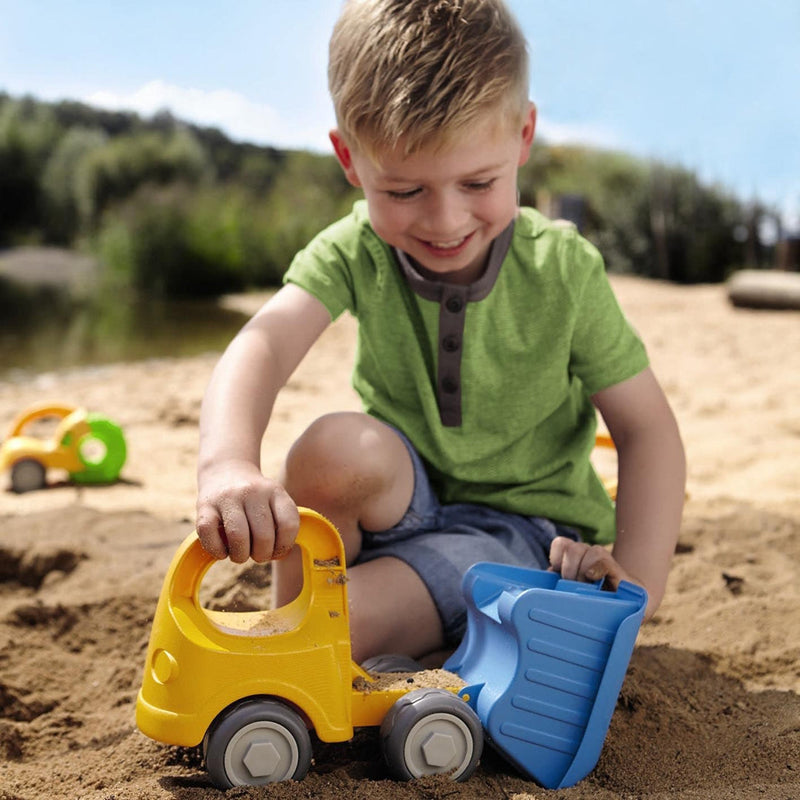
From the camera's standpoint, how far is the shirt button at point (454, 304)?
1732 mm

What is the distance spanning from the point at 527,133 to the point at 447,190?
10.5 inches

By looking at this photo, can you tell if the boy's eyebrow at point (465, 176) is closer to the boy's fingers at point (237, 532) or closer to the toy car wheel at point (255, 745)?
the boy's fingers at point (237, 532)

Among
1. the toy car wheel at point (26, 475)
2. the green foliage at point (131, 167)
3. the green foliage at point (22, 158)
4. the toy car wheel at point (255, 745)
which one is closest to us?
the toy car wheel at point (255, 745)

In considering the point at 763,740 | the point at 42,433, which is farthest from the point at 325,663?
the point at 42,433

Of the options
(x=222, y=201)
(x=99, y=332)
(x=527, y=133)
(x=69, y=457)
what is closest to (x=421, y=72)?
(x=527, y=133)

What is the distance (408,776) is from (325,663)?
17 centimetres

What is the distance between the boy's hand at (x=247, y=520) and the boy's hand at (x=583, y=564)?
0.45m

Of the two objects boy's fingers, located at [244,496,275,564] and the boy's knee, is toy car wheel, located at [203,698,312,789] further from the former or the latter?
the boy's knee

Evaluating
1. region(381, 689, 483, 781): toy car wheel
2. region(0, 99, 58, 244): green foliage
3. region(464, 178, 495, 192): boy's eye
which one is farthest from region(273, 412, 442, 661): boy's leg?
region(0, 99, 58, 244): green foliage

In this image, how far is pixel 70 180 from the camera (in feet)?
80.0

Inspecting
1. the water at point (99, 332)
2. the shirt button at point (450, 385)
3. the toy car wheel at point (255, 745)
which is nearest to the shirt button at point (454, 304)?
the shirt button at point (450, 385)

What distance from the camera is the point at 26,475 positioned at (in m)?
3.23

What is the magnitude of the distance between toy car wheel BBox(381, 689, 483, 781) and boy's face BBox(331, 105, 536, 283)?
72 centimetres

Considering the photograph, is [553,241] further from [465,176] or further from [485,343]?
[465,176]
